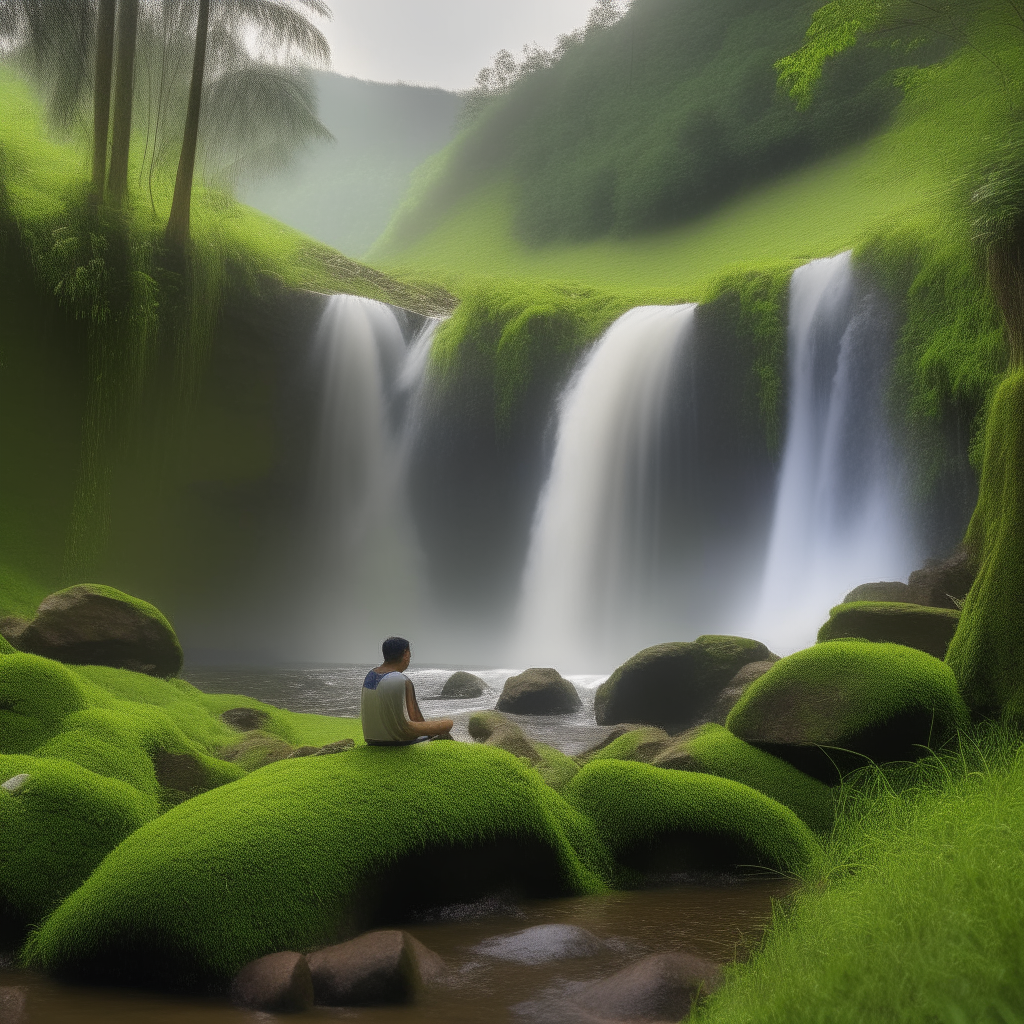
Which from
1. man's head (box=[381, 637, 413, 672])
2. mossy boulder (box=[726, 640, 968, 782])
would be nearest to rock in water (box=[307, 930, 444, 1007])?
man's head (box=[381, 637, 413, 672])

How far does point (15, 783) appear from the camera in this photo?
498 centimetres

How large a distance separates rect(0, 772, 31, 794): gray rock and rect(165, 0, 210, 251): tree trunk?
14999 mm

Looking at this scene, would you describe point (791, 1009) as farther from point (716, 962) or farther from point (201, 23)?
point (201, 23)

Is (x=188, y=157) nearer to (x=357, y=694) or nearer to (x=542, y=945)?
(x=357, y=694)

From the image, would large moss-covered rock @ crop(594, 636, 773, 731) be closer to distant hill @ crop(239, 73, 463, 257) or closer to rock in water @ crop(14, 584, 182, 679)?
rock in water @ crop(14, 584, 182, 679)

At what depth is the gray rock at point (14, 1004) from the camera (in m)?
3.42

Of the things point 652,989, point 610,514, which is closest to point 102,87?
point 610,514

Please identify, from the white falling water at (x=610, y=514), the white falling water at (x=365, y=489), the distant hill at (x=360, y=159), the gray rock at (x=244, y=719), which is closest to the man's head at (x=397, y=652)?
the gray rock at (x=244, y=719)

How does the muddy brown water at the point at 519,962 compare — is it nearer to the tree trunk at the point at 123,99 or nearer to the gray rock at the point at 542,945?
the gray rock at the point at 542,945

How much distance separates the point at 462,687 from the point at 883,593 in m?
6.65

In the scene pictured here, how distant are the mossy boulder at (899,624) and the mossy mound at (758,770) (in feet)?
9.37

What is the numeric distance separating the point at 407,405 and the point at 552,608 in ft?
20.5

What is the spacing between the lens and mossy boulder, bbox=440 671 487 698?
1479cm

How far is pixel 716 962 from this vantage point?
396cm
